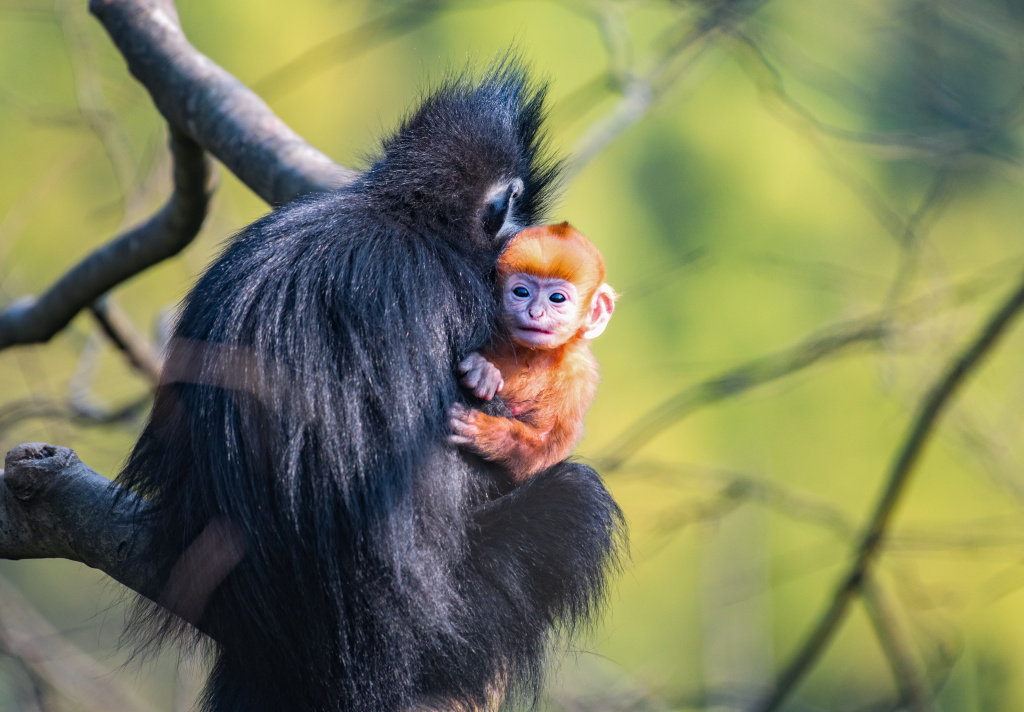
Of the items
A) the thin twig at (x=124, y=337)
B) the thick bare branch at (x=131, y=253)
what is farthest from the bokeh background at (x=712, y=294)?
the thick bare branch at (x=131, y=253)

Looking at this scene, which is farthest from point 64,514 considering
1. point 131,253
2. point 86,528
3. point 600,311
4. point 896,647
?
point 896,647

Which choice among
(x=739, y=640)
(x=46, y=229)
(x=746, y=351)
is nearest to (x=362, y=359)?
(x=739, y=640)

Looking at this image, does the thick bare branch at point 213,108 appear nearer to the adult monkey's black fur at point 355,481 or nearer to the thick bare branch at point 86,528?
the adult monkey's black fur at point 355,481

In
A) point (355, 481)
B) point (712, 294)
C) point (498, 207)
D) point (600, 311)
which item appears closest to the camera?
point (355, 481)

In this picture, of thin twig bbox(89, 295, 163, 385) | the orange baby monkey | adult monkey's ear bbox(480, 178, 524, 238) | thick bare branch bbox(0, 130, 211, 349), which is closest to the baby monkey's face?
the orange baby monkey

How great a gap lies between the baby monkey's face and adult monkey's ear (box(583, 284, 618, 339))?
0.15m

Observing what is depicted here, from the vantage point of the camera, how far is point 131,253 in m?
3.01

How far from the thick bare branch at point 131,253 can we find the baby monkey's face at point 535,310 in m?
1.39

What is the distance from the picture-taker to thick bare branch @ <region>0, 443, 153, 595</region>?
179 centimetres

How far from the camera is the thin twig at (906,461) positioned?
7.63 ft

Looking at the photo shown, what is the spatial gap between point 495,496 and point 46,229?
655 centimetres

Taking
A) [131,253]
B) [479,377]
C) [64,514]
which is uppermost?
[131,253]

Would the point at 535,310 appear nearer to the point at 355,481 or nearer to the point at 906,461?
the point at 355,481

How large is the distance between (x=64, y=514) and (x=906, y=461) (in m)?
2.10
